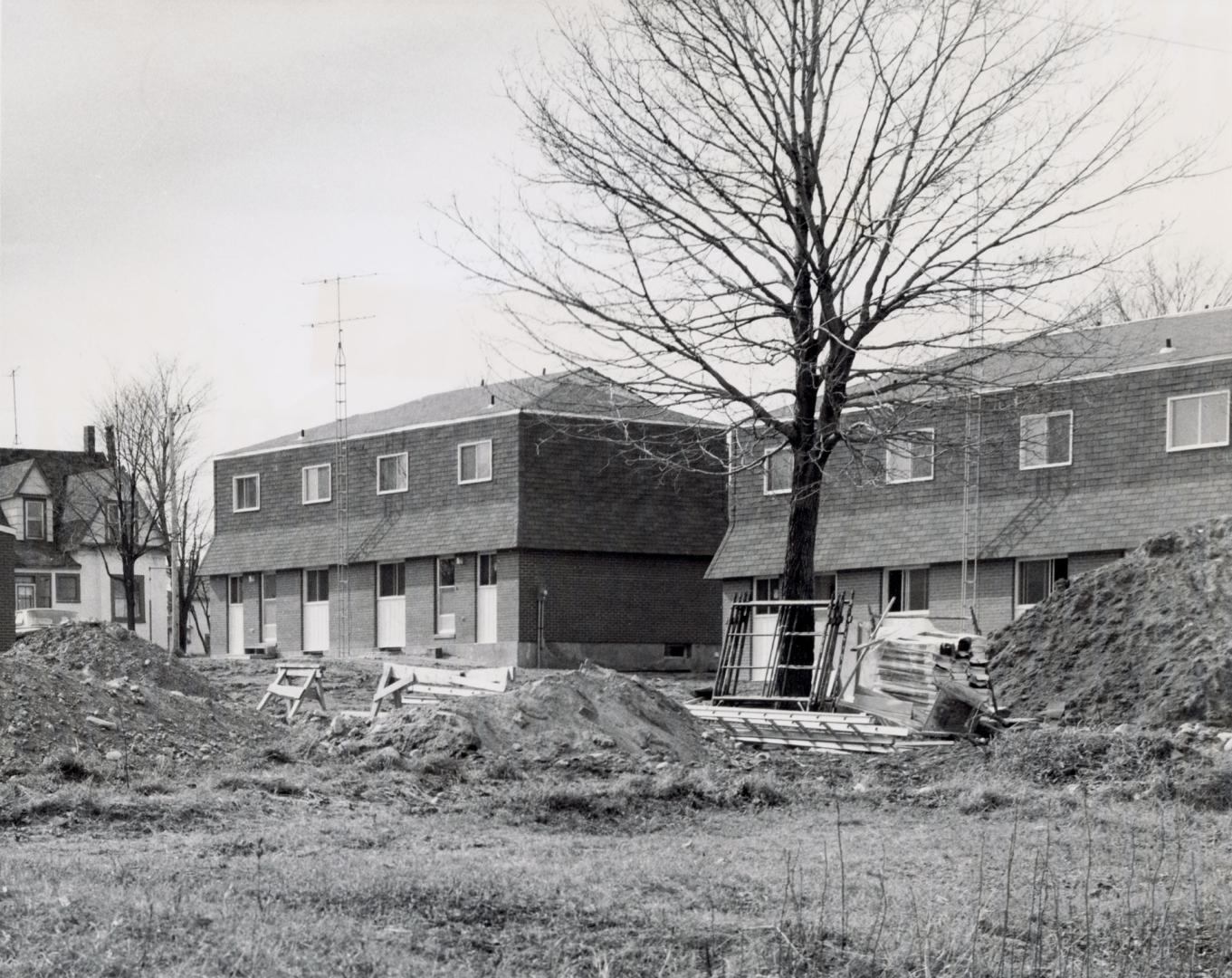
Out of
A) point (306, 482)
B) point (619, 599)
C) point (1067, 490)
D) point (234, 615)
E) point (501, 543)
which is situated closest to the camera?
point (1067, 490)

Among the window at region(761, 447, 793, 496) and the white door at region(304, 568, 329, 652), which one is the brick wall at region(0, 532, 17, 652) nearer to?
the white door at region(304, 568, 329, 652)

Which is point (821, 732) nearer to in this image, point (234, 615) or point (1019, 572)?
point (1019, 572)

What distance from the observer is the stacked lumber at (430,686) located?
19.5m

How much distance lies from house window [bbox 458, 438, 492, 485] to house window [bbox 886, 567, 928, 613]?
11.0 metres

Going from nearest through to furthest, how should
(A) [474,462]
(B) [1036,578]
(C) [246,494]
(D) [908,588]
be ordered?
(B) [1036,578] → (D) [908,588] → (A) [474,462] → (C) [246,494]

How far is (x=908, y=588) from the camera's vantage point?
3391cm

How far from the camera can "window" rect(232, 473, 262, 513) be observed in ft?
155

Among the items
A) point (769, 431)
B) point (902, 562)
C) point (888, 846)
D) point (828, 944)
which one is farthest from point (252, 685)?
point (828, 944)

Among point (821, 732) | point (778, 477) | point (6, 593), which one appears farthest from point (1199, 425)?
point (6, 593)

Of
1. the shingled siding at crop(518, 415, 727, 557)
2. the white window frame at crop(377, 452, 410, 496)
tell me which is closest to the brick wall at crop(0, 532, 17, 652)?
the white window frame at crop(377, 452, 410, 496)

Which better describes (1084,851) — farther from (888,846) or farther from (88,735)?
(88,735)

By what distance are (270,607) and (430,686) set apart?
27453 millimetres

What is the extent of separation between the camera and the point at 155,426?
4916cm

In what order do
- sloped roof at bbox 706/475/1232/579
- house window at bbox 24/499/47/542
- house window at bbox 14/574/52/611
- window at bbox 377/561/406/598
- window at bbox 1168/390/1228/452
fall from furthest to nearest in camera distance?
house window at bbox 24/499/47/542 → house window at bbox 14/574/52/611 → window at bbox 377/561/406/598 → sloped roof at bbox 706/475/1232/579 → window at bbox 1168/390/1228/452
